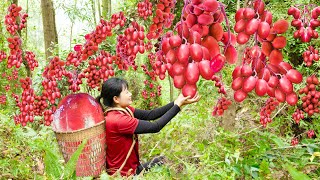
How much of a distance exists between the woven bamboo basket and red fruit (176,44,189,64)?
1.91 meters

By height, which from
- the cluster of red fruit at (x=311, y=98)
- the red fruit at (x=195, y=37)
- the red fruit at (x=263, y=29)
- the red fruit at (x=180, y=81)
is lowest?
the cluster of red fruit at (x=311, y=98)

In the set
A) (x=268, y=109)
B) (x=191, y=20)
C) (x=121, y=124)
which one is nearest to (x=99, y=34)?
(x=121, y=124)

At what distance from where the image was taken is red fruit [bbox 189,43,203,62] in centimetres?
55

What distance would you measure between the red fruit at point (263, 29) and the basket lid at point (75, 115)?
2.00 metres

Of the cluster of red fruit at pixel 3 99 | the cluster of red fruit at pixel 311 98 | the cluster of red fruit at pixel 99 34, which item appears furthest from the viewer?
the cluster of red fruit at pixel 3 99

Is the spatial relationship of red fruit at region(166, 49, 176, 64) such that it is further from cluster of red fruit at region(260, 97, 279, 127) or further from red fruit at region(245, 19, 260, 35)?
cluster of red fruit at region(260, 97, 279, 127)

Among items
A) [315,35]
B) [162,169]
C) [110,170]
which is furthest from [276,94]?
[110,170]

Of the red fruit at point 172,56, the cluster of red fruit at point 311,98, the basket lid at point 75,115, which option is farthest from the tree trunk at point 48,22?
the red fruit at point 172,56

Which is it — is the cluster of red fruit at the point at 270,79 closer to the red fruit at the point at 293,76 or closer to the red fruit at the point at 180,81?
the red fruit at the point at 293,76

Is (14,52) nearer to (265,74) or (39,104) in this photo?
(39,104)

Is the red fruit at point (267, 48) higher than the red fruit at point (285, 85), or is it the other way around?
the red fruit at point (267, 48)

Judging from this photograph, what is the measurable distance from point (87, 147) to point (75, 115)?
0.25 metres

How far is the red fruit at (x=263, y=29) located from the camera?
0.54 meters

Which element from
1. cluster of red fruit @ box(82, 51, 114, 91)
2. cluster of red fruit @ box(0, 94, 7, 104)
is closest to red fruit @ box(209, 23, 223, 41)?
cluster of red fruit @ box(82, 51, 114, 91)
